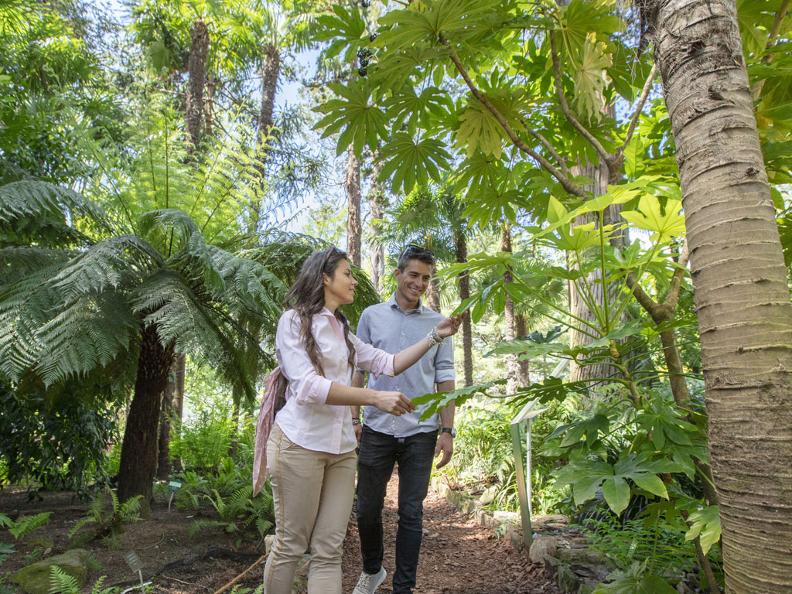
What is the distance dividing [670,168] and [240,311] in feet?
7.37

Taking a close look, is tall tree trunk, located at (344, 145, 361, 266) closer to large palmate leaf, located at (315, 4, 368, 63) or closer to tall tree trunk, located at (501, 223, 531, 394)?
tall tree trunk, located at (501, 223, 531, 394)

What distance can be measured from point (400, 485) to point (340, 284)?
1137mm

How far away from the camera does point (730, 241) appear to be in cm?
90

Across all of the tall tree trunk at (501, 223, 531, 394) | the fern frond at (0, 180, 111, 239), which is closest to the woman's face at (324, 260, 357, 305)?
the fern frond at (0, 180, 111, 239)

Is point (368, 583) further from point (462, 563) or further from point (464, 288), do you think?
point (464, 288)

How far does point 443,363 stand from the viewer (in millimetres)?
2801

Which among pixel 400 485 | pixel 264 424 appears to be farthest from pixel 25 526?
pixel 400 485

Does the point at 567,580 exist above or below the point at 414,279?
below

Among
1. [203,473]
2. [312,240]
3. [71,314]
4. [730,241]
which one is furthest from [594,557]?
[203,473]

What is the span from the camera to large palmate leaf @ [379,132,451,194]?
221 cm

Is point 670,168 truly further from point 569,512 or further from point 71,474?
point 71,474

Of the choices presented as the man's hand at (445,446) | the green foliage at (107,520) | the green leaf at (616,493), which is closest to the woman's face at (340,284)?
the man's hand at (445,446)

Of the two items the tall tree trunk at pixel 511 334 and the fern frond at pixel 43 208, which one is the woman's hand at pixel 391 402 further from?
the tall tree trunk at pixel 511 334

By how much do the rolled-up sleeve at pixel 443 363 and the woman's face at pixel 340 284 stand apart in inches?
31.3
